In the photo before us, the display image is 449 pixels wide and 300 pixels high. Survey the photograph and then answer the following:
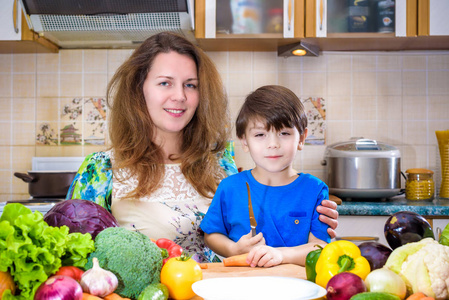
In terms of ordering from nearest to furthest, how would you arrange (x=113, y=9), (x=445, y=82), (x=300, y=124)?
(x=300, y=124)
(x=113, y=9)
(x=445, y=82)

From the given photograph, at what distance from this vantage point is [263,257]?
0.89 m

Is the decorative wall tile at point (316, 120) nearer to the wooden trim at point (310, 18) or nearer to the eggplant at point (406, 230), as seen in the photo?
the wooden trim at point (310, 18)

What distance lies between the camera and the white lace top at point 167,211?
4.58 feet

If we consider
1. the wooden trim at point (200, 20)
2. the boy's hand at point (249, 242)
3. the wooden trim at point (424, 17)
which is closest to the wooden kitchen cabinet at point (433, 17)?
the wooden trim at point (424, 17)

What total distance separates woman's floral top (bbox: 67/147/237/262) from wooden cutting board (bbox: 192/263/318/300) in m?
0.52

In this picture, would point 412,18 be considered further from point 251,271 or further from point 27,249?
point 27,249

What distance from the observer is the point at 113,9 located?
2.35 m

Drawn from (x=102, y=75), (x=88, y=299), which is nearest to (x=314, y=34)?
(x=102, y=75)

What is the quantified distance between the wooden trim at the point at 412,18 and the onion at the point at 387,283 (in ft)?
7.14

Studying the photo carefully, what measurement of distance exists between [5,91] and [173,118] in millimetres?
2000

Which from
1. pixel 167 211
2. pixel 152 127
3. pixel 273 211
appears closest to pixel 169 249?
pixel 273 211

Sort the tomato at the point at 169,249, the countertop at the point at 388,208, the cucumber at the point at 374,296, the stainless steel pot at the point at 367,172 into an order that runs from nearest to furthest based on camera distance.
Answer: the cucumber at the point at 374,296
the tomato at the point at 169,249
the countertop at the point at 388,208
the stainless steel pot at the point at 367,172

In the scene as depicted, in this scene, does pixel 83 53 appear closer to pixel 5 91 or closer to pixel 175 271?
pixel 5 91

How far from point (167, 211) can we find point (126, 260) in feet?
2.45
